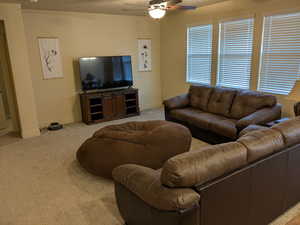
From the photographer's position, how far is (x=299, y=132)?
2.01 metres

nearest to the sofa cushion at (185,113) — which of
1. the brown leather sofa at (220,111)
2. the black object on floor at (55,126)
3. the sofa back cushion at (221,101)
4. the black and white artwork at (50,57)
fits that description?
the brown leather sofa at (220,111)

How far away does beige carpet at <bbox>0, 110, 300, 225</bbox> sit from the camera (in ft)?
7.71

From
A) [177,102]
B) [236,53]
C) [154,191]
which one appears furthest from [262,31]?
[154,191]

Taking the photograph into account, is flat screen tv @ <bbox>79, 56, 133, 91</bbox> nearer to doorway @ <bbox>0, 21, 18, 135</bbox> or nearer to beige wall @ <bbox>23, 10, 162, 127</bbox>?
beige wall @ <bbox>23, 10, 162, 127</bbox>

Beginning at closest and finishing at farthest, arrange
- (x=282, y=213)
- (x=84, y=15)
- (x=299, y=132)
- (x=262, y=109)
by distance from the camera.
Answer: (x=299, y=132)
(x=282, y=213)
(x=262, y=109)
(x=84, y=15)

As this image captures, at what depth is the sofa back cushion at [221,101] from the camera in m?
4.23

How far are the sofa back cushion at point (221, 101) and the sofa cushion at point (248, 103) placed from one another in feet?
0.31

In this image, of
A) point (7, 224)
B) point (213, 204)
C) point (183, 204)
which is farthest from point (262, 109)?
point (7, 224)

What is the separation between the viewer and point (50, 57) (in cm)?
509

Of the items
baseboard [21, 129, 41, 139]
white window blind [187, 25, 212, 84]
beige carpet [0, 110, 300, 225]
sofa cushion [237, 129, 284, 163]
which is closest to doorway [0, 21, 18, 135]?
baseboard [21, 129, 41, 139]

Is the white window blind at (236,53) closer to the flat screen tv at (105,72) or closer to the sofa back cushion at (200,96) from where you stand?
the sofa back cushion at (200,96)

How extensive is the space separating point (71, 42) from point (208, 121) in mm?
3549

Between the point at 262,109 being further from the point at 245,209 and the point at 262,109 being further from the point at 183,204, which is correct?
the point at 183,204

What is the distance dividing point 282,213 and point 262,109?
1843 mm
